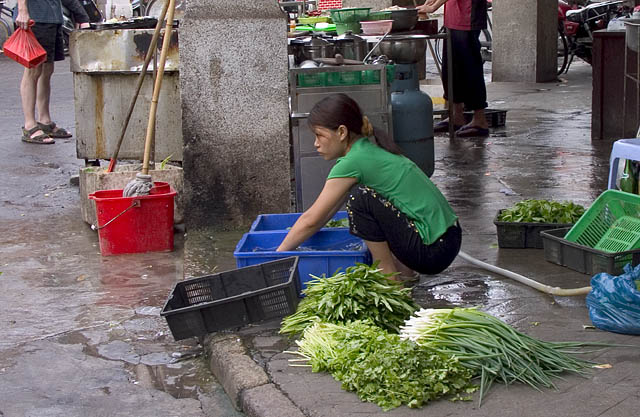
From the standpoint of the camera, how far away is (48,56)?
383 inches

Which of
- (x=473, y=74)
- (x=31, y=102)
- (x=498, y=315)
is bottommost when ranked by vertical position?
(x=498, y=315)

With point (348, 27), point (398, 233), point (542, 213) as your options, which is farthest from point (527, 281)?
point (348, 27)

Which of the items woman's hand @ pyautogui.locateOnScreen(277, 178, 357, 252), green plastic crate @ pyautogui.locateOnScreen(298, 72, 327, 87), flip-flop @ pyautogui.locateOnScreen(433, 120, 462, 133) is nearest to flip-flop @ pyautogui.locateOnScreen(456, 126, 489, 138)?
flip-flop @ pyautogui.locateOnScreen(433, 120, 462, 133)

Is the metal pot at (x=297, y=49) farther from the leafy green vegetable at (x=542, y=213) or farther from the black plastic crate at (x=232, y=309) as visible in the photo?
the black plastic crate at (x=232, y=309)

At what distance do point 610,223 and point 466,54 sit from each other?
4811mm

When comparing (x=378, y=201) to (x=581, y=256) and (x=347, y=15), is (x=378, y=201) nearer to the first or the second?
(x=581, y=256)

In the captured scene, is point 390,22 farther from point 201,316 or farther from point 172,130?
point 201,316

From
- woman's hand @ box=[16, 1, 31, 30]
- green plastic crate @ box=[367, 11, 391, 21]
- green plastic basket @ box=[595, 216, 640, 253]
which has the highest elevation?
woman's hand @ box=[16, 1, 31, 30]

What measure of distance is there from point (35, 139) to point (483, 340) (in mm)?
7385

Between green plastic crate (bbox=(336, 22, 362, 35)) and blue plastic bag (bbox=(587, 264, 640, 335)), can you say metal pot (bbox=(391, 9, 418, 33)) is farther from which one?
blue plastic bag (bbox=(587, 264, 640, 335))

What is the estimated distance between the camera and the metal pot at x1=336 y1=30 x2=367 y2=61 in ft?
23.6

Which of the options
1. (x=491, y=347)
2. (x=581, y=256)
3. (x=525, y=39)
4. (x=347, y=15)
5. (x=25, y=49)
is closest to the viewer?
(x=491, y=347)

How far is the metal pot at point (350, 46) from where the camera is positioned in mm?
7192

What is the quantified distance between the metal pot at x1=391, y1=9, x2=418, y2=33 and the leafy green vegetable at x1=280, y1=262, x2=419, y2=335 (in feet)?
15.6
